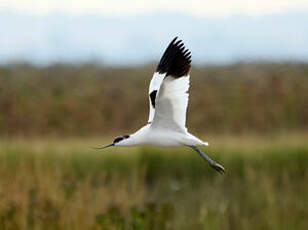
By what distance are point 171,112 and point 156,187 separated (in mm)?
4938

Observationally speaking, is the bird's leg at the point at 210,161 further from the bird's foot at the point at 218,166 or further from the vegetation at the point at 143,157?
the vegetation at the point at 143,157

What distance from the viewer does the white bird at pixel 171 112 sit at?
1.35 meters

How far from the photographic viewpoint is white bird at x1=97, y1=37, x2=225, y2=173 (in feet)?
4.42

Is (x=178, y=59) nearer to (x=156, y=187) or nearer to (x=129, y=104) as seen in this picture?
(x=156, y=187)

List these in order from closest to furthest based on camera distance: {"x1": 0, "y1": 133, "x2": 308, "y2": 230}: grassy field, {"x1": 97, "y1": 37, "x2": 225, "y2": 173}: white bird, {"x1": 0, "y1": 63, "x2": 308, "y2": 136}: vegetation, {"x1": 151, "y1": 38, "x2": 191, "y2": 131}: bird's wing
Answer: {"x1": 97, "y1": 37, "x2": 225, "y2": 173}: white bird, {"x1": 151, "y1": 38, "x2": 191, "y2": 131}: bird's wing, {"x1": 0, "y1": 133, "x2": 308, "y2": 230}: grassy field, {"x1": 0, "y1": 63, "x2": 308, "y2": 136}: vegetation

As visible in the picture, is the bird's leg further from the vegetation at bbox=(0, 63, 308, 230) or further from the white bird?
the vegetation at bbox=(0, 63, 308, 230)

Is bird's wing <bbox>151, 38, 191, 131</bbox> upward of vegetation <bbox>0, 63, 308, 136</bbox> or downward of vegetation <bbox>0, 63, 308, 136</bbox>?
upward

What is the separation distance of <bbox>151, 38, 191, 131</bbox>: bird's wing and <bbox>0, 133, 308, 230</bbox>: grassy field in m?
2.60

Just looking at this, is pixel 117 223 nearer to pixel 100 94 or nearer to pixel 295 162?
pixel 295 162

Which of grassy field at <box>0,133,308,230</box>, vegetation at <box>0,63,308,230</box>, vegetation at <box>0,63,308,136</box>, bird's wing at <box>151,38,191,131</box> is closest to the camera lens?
bird's wing at <box>151,38,191,131</box>

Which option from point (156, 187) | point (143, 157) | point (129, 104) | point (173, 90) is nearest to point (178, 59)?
point (173, 90)

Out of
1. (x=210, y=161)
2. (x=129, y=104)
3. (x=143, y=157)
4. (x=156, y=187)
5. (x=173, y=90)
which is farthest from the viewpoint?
(x=129, y=104)

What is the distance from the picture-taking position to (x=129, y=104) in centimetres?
1037

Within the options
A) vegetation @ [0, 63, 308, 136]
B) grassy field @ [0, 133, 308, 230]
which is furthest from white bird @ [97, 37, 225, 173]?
vegetation @ [0, 63, 308, 136]
